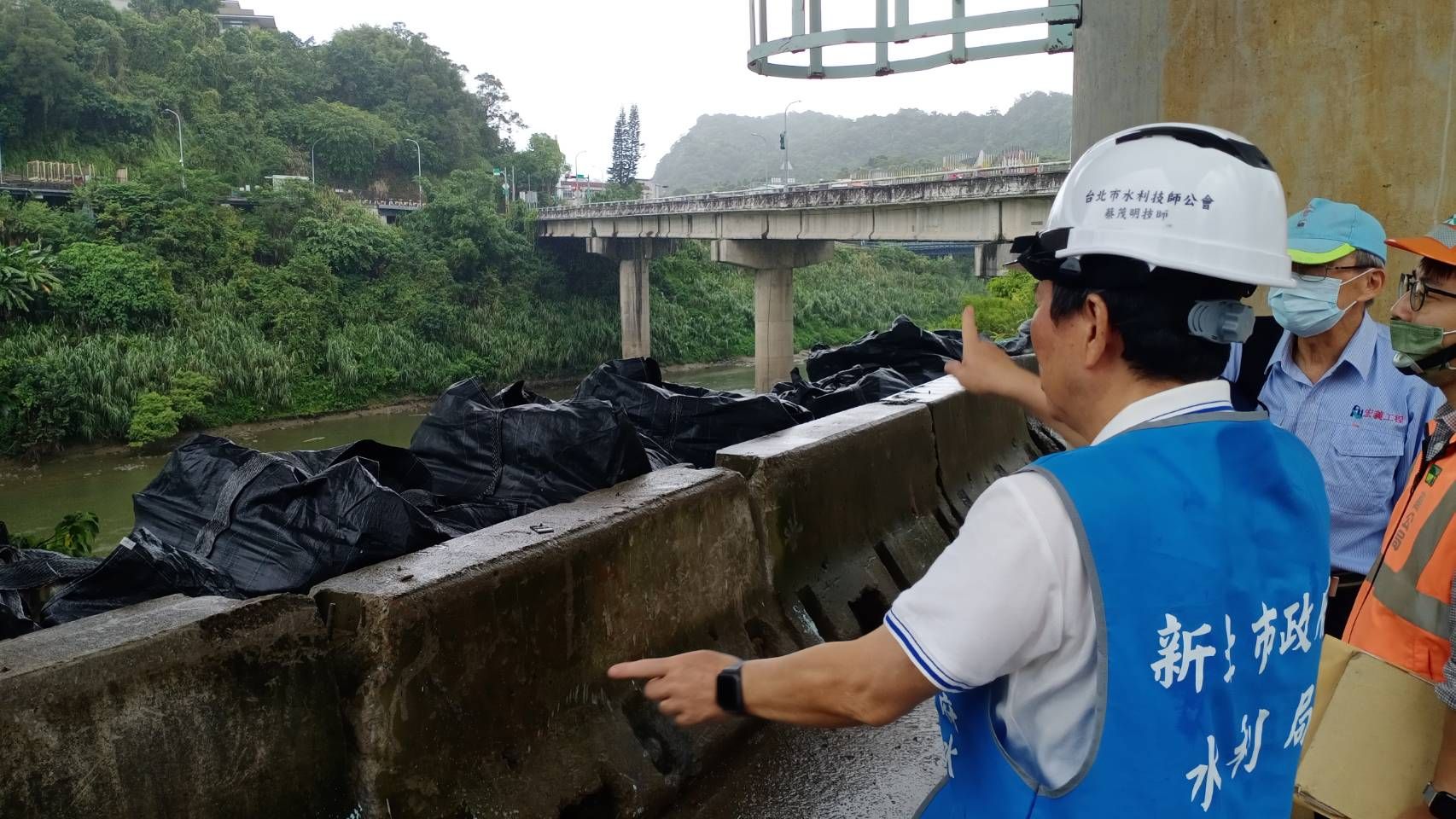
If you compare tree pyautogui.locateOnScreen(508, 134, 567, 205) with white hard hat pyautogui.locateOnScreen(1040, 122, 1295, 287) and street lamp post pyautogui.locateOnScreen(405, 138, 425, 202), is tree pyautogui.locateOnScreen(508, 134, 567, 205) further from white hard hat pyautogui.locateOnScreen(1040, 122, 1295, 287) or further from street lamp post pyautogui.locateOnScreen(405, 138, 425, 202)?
white hard hat pyautogui.locateOnScreen(1040, 122, 1295, 287)

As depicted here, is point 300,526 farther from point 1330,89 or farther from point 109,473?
point 109,473

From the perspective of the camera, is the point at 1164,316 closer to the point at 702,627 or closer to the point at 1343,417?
the point at 1343,417

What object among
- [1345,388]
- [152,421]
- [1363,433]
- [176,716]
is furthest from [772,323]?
[176,716]

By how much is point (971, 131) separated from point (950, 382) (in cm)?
18301

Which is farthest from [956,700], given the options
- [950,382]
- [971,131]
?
[971,131]

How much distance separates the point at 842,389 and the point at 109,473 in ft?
88.2

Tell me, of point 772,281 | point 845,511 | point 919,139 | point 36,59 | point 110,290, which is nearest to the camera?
A: point 845,511

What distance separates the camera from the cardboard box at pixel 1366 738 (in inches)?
81.3

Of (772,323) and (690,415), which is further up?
(690,415)

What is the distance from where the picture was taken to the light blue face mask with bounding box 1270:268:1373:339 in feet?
9.41

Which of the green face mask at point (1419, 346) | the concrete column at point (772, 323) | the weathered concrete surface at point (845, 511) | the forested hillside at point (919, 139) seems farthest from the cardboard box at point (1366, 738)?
the forested hillside at point (919, 139)

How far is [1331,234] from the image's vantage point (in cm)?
291

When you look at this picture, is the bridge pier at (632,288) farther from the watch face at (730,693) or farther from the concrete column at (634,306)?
the watch face at (730,693)

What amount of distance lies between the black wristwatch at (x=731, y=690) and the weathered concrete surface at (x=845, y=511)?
2198 millimetres
